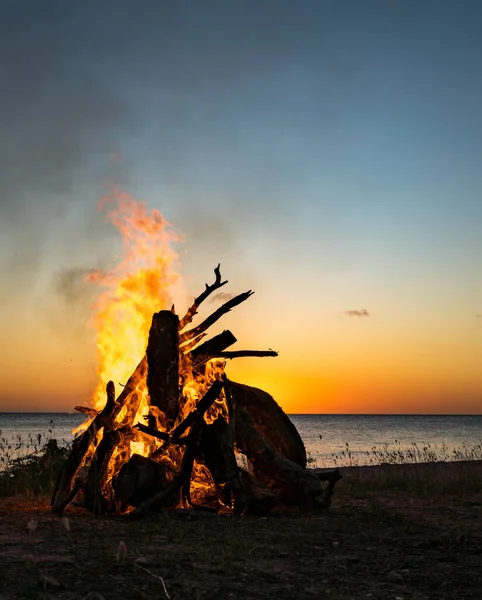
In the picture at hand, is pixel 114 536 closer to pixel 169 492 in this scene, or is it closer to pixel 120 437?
pixel 169 492

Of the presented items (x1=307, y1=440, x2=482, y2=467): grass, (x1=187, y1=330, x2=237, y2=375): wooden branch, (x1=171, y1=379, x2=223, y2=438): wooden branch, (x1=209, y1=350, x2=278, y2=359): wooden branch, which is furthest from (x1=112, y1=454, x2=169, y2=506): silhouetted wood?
(x1=307, y1=440, x2=482, y2=467): grass

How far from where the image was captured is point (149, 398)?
398 inches

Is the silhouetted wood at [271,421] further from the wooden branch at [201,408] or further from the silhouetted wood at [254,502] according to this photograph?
the silhouetted wood at [254,502]

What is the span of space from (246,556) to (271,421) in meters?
5.46

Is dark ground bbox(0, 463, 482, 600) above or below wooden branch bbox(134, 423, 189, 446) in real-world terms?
below

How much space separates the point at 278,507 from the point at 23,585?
228 inches

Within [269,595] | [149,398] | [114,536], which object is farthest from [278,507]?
[269,595]

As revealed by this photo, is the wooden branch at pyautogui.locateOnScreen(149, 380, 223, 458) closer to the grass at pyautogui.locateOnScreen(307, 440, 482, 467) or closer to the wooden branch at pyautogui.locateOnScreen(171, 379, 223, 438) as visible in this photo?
the wooden branch at pyautogui.locateOnScreen(171, 379, 223, 438)

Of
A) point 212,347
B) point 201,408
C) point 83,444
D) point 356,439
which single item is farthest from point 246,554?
point 356,439

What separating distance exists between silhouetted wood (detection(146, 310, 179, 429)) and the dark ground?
1958 millimetres

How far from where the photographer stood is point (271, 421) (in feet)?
38.7

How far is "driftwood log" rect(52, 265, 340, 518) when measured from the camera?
30.6 ft

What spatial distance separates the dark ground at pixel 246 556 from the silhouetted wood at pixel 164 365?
6.42 ft

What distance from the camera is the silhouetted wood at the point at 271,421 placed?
1163 cm
